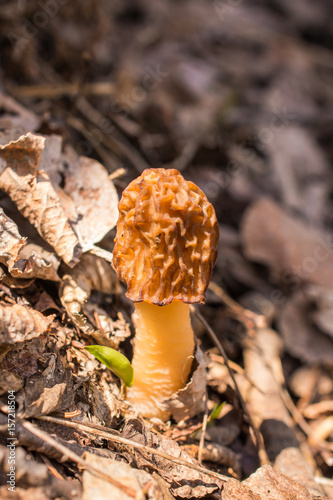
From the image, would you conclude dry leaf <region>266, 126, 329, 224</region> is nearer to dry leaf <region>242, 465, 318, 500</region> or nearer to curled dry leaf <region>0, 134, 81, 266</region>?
curled dry leaf <region>0, 134, 81, 266</region>

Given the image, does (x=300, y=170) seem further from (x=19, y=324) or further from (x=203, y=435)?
(x=19, y=324)

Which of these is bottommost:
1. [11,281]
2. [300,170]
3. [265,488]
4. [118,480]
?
[300,170]

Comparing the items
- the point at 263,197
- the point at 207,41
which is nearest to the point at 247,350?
the point at 263,197

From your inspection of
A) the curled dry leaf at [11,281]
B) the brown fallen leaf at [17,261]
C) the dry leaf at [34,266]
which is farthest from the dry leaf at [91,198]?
the curled dry leaf at [11,281]

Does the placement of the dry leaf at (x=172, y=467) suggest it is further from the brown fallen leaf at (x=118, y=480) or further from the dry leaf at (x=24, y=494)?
the dry leaf at (x=24, y=494)

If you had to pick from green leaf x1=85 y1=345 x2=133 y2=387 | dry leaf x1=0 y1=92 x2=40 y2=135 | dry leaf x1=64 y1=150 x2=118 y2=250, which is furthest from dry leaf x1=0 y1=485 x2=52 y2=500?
dry leaf x1=0 y1=92 x2=40 y2=135

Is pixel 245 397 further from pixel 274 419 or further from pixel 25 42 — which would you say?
pixel 25 42

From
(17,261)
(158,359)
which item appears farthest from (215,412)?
(17,261)
